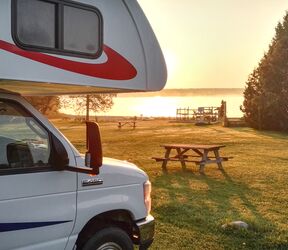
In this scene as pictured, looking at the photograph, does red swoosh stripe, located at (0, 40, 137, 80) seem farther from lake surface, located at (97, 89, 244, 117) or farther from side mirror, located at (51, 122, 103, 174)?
lake surface, located at (97, 89, 244, 117)

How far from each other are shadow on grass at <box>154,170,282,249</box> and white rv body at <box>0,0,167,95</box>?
11.0 feet

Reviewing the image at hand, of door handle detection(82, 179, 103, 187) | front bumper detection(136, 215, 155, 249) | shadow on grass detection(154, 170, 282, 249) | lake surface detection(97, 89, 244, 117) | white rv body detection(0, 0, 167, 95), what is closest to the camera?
white rv body detection(0, 0, 167, 95)

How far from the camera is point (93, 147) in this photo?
166 inches

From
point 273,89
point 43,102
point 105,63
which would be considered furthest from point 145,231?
point 273,89

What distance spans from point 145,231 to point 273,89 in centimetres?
2802

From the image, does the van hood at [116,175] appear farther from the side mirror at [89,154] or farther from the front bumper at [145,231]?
the front bumper at [145,231]

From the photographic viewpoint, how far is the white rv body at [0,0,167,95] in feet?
13.0

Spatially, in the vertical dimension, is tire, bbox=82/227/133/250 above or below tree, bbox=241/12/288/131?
below

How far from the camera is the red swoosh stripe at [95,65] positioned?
4037mm

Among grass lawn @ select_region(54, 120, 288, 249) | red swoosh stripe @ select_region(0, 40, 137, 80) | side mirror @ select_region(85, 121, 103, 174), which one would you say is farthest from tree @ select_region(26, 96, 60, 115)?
side mirror @ select_region(85, 121, 103, 174)

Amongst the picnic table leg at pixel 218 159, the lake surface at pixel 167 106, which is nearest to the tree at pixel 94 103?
the lake surface at pixel 167 106

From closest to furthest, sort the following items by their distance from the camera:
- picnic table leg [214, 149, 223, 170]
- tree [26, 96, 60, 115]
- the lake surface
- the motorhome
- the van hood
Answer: the motorhome
the van hood
picnic table leg [214, 149, 223, 170]
tree [26, 96, 60, 115]
the lake surface

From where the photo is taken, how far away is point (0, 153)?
4172mm

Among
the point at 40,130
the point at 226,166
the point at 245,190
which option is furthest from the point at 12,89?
the point at 226,166
